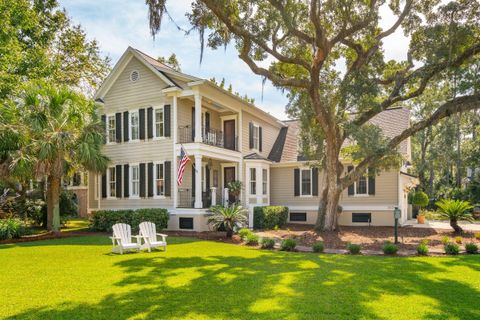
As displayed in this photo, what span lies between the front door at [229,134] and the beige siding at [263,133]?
2.11 ft

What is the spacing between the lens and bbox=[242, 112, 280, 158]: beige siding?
72.5ft

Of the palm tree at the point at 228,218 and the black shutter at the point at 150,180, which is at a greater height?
the black shutter at the point at 150,180

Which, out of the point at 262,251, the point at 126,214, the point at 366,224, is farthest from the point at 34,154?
the point at 366,224

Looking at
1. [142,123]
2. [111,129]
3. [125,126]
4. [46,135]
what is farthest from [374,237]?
[111,129]

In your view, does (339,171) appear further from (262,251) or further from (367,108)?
(262,251)

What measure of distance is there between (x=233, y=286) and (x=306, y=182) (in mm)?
16231

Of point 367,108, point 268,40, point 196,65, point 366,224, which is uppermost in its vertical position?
point 268,40

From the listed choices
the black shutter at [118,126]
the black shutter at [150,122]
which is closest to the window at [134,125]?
the black shutter at [118,126]

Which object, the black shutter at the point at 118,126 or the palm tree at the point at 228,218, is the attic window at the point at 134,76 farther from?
the palm tree at the point at 228,218

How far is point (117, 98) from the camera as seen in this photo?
66.6 ft

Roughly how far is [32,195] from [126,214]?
5875 mm

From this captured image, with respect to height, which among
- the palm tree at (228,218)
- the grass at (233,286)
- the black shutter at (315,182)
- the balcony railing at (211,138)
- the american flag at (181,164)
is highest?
the balcony railing at (211,138)

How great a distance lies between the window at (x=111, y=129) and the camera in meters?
20.6

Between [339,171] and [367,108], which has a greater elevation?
[367,108]
